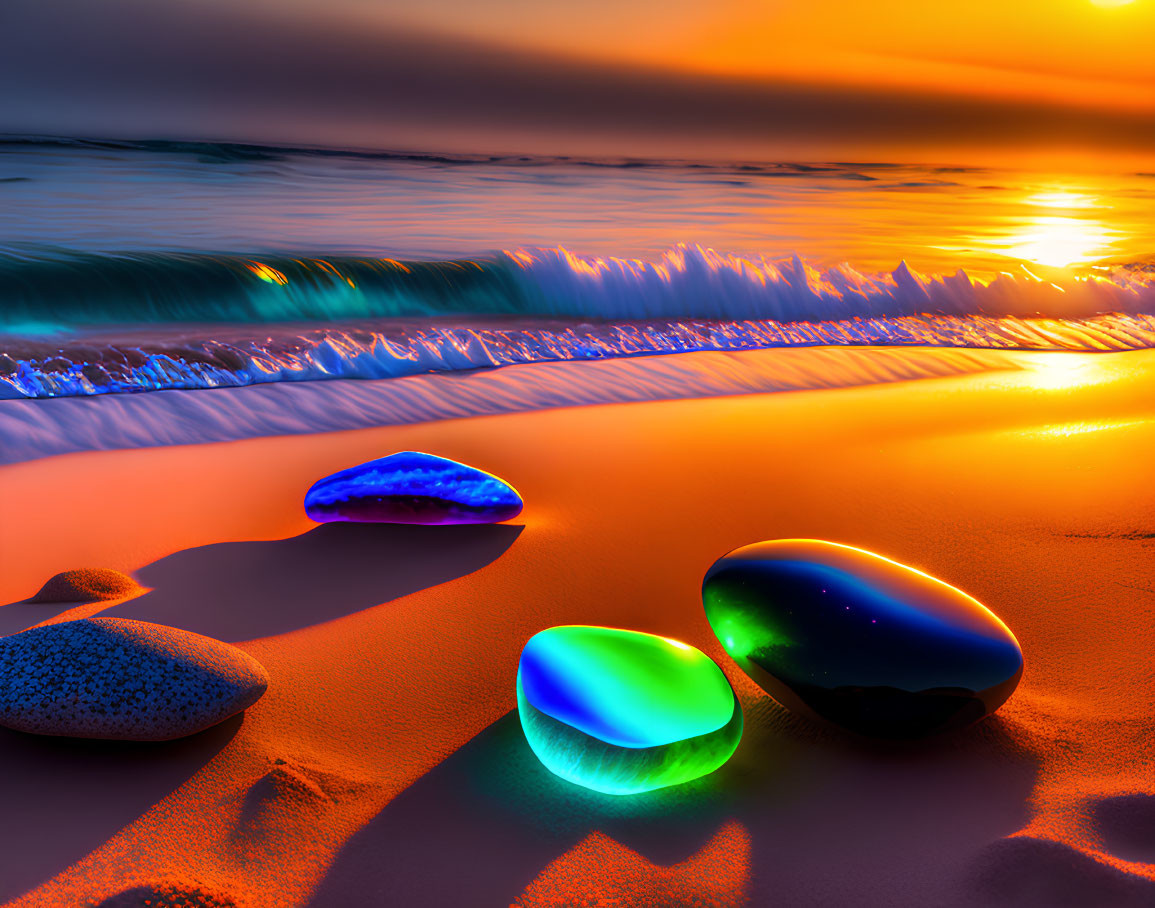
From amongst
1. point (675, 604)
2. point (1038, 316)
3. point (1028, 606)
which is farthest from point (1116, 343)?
point (675, 604)

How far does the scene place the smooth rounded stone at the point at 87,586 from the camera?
1.75m

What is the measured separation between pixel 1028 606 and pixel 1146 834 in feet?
2.28

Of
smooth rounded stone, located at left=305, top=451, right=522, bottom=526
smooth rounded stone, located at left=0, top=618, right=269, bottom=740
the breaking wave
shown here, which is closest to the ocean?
the breaking wave

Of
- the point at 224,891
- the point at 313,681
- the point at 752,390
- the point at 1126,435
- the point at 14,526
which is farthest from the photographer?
the point at 752,390

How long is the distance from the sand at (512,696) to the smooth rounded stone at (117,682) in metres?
0.05

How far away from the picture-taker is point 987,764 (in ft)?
4.29

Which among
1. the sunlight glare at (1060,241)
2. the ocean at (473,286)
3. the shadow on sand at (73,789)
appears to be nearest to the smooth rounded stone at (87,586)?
the shadow on sand at (73,789)

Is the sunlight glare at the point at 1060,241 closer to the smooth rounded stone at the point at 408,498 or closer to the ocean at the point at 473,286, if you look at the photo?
the ocean at the point at 473,286

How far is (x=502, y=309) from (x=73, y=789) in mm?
5444

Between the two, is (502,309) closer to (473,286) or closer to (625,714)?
(473,286)

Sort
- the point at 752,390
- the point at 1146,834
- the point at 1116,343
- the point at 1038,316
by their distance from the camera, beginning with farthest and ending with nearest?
the point at 1038,316, the point at 1116,343, the point at 752,390, the point at 1146,834

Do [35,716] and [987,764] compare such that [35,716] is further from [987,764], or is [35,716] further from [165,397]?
[165,397]

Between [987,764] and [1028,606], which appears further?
[1028,606]

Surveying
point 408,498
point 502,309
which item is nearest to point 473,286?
point 502,309
